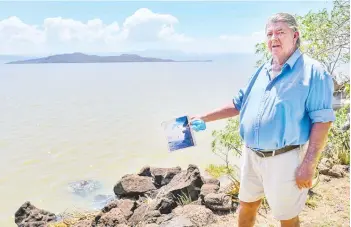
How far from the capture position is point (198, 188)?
6328 millimetres

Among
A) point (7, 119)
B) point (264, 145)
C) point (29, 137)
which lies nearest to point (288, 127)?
point (264, 145)

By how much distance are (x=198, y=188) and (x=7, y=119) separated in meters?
25.5

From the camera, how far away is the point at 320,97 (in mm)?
2449

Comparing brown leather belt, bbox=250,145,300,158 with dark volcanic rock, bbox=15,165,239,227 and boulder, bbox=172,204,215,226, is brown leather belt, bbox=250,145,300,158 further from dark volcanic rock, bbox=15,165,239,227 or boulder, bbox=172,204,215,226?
boulder, bbox=172,204,215,226

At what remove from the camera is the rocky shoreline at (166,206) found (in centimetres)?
471

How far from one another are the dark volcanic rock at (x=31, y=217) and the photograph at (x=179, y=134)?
4.81 m

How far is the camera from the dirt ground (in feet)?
13.8

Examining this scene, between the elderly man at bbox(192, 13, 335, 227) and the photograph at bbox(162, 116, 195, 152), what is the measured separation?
557mm

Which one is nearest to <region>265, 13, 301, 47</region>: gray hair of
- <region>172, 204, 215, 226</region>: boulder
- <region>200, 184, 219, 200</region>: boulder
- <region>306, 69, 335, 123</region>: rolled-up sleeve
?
<region>306, 69, 335, 123</region>: rolled-up sleeve

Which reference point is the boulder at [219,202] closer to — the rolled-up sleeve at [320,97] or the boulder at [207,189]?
the boulder at [207,189]

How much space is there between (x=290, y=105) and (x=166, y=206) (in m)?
3.46

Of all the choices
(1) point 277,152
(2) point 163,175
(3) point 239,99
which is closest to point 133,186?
(2) point 163,175

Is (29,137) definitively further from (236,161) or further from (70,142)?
(236,161)

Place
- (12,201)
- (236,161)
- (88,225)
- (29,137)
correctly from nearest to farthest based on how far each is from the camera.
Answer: (88,225) → (12,201) → (236,161) → (29,137)
